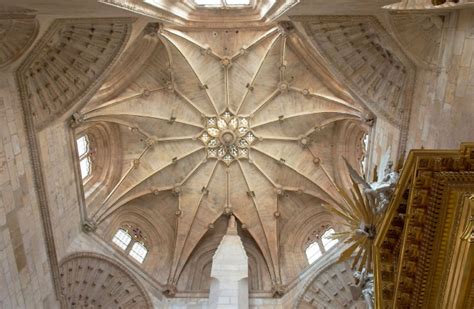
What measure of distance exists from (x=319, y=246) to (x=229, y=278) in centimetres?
478

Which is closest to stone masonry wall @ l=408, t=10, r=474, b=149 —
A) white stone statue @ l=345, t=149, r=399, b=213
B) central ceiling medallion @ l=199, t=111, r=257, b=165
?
white stone statue @ l=345, t=149, r=399, b=213

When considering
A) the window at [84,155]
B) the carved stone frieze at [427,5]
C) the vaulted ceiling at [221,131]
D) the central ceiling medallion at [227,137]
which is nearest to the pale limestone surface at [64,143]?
the carved stone frieze at [427,5]

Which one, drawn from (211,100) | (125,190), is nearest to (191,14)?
(211,100)

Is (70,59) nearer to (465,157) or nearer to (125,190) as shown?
(125,190)

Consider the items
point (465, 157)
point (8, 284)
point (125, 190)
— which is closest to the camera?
point (465, 157)

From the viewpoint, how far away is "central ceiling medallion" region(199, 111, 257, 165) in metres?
23.7

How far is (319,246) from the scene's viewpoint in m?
21.3

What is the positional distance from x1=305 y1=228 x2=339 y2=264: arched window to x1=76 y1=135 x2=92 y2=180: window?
9.20m

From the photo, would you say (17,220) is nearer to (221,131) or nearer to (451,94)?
(451,94)

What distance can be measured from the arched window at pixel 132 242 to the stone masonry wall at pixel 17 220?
5.54 m

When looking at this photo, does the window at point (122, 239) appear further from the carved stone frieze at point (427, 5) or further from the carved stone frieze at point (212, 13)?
the carved stone frieze at point (427, 5)

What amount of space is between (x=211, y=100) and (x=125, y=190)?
526 centimetres

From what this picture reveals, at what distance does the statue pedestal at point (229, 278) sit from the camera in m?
17.4

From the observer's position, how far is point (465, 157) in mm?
8648
